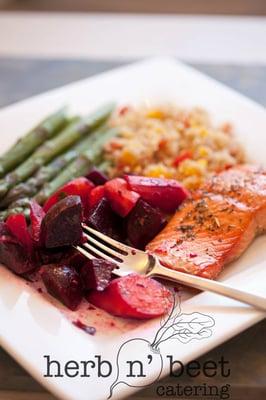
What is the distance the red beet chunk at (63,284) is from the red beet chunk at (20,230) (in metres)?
0.17

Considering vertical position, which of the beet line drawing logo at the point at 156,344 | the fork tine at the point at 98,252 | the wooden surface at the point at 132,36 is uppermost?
the wooden surface at the point at 132,36

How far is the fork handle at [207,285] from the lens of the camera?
2602 mm

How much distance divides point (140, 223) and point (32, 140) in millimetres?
1064

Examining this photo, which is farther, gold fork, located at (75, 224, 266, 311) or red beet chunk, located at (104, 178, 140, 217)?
red beet chunk, located at (104, 178, 140, 217)

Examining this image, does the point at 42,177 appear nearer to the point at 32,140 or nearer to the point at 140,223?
the point at 32,140

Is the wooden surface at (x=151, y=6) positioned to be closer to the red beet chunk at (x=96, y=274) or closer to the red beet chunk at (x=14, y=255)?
the red beet chunk at (x=14, y=255)

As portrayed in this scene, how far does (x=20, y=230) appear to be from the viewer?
2924 millimetres

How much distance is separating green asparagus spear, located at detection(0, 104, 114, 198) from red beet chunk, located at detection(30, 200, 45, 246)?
429 mm

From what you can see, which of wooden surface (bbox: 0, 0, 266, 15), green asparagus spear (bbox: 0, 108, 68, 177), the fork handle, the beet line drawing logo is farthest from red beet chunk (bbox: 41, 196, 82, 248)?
wooden surface (bbox: 0, 0, 266, 15)

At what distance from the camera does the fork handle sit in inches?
102

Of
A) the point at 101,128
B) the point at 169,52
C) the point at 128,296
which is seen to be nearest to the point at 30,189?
the point at 101,128

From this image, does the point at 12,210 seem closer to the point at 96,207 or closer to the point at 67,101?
the point at 96,207

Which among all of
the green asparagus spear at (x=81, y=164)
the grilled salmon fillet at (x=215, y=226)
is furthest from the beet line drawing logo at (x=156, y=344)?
the green asparagus spear at (x=81, y=164)

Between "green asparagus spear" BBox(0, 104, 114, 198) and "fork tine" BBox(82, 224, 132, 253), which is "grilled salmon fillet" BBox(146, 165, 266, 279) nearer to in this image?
"fork tine" BBox(82, 224, 132, 253)
